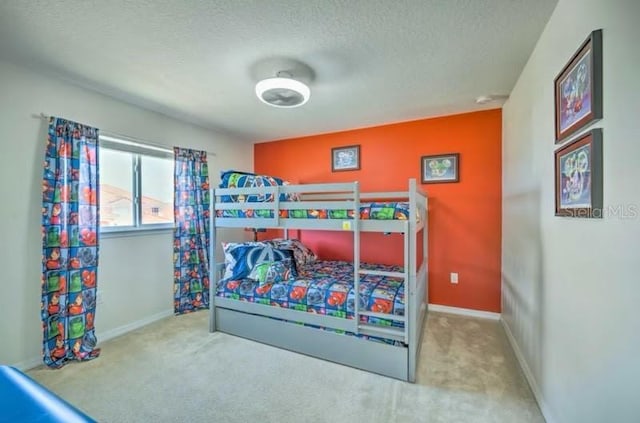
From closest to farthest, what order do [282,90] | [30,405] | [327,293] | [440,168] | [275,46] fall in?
[30,405]
[275,46]
[282,90]
[327,293]
[440,168]

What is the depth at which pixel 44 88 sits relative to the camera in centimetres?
228

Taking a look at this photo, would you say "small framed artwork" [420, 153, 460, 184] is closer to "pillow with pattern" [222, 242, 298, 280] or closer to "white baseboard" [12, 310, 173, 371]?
"pillow with pattern" [222, 242, 298, 280]

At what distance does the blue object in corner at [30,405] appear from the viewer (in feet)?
2.41

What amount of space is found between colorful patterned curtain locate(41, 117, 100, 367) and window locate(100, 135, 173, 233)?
273mm

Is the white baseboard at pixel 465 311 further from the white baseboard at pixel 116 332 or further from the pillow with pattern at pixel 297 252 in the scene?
the white baseboard at pixel 116 332

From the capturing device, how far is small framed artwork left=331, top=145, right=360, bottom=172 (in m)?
3.79

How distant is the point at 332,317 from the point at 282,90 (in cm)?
186

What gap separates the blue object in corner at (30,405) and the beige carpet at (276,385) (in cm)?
107

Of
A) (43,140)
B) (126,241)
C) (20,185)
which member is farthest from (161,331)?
(43,140)

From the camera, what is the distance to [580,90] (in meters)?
1.23

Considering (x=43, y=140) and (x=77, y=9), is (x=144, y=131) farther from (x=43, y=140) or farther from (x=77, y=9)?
(x=77, y=9)

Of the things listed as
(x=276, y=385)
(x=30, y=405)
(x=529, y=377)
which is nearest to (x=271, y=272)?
(x=276, y=385)

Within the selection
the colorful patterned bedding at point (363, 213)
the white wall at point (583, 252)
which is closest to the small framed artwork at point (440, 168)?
the white wall at point (583, 252)

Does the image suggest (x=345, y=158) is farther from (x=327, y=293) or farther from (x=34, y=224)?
(x=34, y=224)
